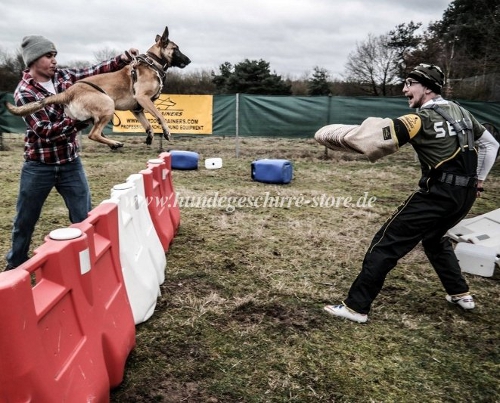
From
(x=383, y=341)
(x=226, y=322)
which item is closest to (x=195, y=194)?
(x=226, y=322)

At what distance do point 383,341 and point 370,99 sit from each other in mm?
10911

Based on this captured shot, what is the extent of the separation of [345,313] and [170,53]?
3.44m

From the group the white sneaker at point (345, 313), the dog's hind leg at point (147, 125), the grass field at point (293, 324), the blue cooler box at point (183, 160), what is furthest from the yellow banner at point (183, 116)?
the white sneaker at point (345, 313)

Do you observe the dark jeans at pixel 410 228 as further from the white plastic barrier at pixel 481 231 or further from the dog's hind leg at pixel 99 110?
the dog's hind leg at pixel 99 110

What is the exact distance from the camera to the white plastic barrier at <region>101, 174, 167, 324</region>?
302cm

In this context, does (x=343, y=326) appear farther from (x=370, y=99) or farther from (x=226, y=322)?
(x=370, y=99)

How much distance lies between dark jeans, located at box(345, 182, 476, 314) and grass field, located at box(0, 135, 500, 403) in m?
0.32

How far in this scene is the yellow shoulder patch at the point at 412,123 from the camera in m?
2.90

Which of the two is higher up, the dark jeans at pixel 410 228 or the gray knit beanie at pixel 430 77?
the gray knit beanie at pixel 430 77

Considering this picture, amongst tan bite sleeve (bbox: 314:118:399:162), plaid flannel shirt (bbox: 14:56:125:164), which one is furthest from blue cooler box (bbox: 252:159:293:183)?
tan bite sleeve (bbox: 314:118:399:162)

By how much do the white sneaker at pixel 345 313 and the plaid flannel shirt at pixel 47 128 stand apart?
2603mm

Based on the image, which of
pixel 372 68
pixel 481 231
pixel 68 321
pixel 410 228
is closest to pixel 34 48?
pixel 68 321

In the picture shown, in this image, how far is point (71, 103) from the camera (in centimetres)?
355

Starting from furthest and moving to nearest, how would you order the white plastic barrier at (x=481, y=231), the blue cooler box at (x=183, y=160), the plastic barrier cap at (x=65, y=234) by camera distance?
the blue cooler box at (x=183, y=160) → the white plastic barrier at (x=481, y=231) → the plastic barrier cap at (x=65, y=234)
